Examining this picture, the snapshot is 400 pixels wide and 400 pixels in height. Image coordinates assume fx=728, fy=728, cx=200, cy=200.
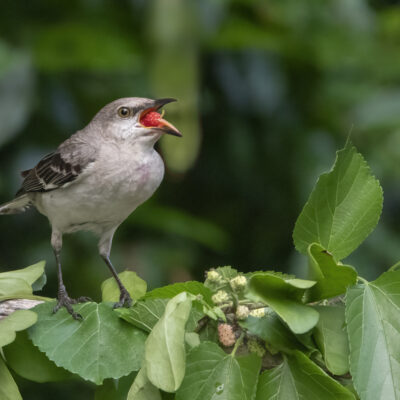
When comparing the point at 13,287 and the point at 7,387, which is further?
the point at 13,287

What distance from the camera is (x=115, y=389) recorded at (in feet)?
4.57

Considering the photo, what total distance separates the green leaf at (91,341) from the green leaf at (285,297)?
298mm

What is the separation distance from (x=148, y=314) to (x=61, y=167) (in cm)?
97

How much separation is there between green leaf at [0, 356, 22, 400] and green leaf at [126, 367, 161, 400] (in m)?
0.27

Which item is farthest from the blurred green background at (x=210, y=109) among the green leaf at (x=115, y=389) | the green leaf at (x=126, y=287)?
the green leaf at (x=115, y=389)

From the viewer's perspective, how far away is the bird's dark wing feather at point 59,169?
81.5 inches

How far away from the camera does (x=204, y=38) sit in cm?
354

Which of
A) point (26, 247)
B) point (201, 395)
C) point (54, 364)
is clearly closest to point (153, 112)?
point (54, 364)

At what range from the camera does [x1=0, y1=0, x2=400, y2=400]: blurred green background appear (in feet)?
11.0

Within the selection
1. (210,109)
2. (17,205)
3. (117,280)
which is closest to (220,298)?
(117,280)

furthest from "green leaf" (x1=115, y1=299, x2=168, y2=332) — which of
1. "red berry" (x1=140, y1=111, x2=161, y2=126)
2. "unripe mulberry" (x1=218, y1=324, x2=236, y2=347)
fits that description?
"red berry" (x1=140, y1=111, x2=161, y2=126)

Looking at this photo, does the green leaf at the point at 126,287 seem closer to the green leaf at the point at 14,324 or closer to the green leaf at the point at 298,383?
the green leaf at the point at 14,324

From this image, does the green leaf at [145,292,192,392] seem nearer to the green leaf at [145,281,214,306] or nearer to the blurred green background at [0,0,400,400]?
the green leaf at [145,281,214,306]

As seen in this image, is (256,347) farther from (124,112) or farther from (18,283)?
(124,112)
